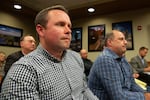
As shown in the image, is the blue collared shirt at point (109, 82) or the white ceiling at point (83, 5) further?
the white ceiling at point (83, 5)

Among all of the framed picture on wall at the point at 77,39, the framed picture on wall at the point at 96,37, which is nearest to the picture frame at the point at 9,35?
the framed picture on wall at the point at 77,39

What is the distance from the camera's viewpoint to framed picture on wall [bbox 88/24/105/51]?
5770 mm

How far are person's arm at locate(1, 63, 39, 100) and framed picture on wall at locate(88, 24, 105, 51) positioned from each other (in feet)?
15.9

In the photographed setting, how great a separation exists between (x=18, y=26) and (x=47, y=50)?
499 centimetres

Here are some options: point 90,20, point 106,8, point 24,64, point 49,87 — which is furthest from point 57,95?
point 90,20

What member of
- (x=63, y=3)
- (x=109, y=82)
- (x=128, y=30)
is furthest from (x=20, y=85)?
(x=128, y=30)

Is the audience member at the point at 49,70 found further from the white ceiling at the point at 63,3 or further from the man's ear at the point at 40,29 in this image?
the white ceiling at the point at 63,3

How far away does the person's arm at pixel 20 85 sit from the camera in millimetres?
923

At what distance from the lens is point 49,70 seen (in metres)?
1.09

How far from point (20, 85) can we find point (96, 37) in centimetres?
506

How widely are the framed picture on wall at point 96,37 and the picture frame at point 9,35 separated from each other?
2.18 meters

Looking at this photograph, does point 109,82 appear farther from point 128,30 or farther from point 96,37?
point 96,37

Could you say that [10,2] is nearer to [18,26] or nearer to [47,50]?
[18,26]

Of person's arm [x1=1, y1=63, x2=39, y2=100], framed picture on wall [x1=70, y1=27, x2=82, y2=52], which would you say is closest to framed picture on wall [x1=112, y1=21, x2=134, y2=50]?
framed picture on wall [x1=70, y1=27, x2=82, y2=52]
